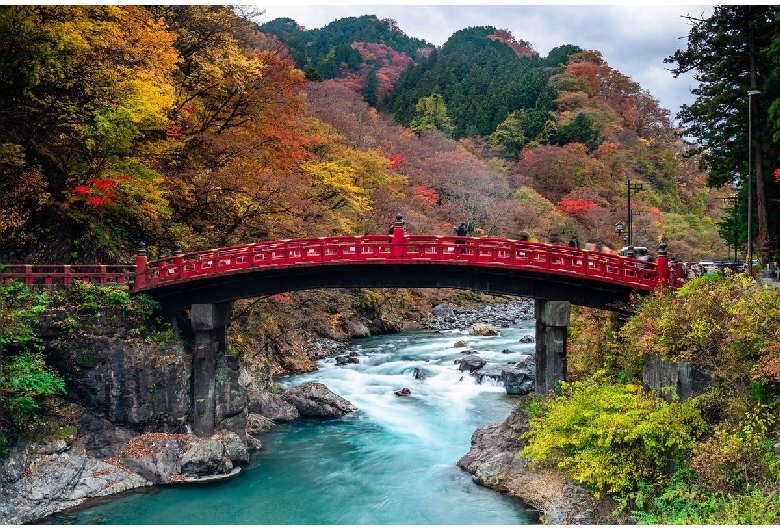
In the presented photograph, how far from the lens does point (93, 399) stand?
20516 millimetres

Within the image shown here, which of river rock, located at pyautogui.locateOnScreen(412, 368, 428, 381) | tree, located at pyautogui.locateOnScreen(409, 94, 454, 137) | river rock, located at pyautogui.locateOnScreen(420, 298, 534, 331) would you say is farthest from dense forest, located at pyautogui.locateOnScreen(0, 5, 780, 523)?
tree, located at pyautogui.locateOnScreen(409, 94, 454, 137)

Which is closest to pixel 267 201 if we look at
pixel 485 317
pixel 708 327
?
pixel 708 327

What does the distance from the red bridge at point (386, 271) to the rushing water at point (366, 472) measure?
5.89 meters

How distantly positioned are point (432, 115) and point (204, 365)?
179 ft

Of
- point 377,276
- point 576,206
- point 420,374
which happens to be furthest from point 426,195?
point 377,276

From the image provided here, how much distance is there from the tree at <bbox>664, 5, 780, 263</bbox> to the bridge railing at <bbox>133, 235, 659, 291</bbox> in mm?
6821

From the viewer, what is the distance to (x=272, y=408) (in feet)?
86.1

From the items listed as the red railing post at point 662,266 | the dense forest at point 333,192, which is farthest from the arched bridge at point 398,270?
the dense forest at point 333,192

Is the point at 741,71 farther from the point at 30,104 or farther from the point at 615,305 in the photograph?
the point at 30,104

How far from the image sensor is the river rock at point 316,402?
26.6 m

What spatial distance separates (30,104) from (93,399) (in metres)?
10.3

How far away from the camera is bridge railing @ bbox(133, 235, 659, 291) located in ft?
69.0

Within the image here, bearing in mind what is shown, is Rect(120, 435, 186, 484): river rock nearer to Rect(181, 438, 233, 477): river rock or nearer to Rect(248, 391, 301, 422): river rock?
Rect(181, 438, 233, 477): river rock

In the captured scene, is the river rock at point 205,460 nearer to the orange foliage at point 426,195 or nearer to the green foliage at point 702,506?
the green foliage at point 702,506
